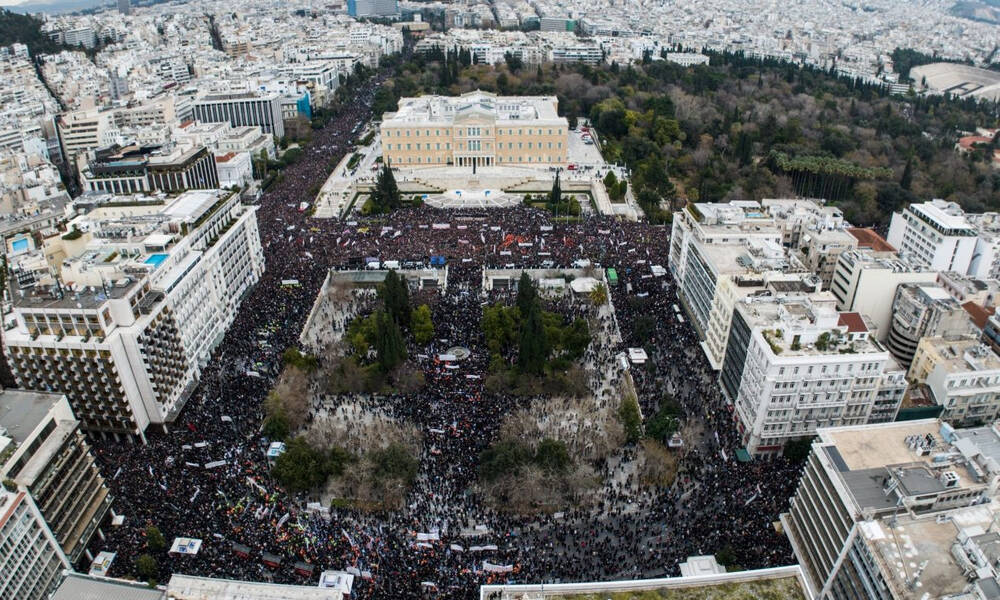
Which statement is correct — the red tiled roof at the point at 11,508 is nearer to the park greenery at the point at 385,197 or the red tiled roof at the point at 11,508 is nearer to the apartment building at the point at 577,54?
the park greenery at the point at 385,197

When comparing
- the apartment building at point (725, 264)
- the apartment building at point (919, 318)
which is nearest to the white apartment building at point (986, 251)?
the apartment building at point (919, 318)

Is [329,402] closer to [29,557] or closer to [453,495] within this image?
[453,495]

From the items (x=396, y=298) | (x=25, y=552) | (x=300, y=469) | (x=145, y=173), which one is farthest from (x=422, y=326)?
(x=145, y=173)

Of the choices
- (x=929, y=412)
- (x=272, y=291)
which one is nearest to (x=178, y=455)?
(x=272, y=291)

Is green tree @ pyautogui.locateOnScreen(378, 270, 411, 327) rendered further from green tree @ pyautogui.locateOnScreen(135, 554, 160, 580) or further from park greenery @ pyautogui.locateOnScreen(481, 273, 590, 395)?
green tree @ pyautogui.locateOnScreen(135, 554, 160, 580)

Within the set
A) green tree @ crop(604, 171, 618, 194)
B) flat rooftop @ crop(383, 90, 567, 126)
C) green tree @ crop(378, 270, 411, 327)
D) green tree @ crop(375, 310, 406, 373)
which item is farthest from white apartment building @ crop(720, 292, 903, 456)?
flat rooftop @ crop(383, 90, 567, 126)

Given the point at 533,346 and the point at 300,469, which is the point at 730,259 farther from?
the point at 300,469
